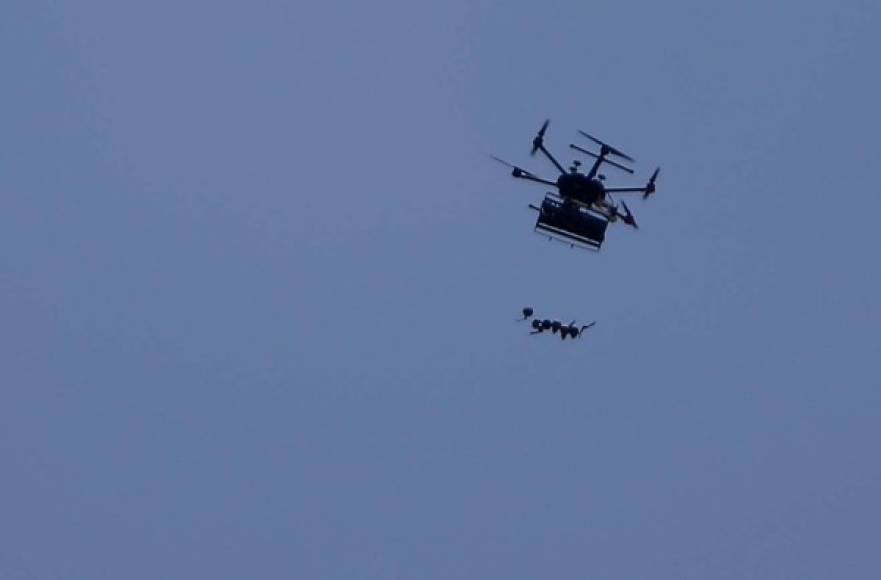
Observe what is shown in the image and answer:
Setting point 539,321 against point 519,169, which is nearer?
point 519,169

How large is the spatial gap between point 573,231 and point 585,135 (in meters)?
6.12

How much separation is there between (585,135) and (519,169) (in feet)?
15.3

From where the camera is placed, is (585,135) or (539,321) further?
(539,321)

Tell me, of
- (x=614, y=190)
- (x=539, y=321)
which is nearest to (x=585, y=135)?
(x=614, y=190)

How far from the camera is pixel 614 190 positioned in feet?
391

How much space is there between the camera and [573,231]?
11750 cm

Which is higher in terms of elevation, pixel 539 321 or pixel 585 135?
pixel 585 135

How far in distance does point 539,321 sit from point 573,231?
10156 millimetres

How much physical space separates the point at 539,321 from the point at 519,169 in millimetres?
12504

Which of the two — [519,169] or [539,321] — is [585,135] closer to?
[519,169]

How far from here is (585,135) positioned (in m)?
118

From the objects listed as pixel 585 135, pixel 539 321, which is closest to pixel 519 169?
pixel 585 135

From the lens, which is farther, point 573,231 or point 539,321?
point 539,321
